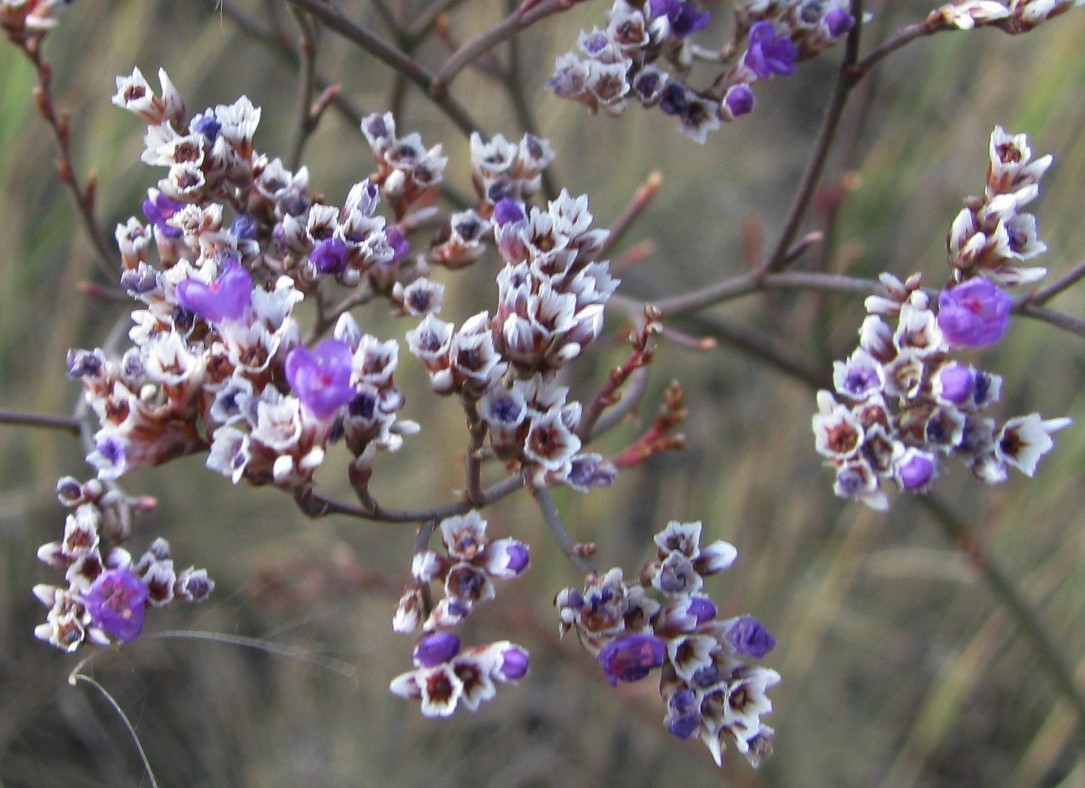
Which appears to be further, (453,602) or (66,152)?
(66,152)

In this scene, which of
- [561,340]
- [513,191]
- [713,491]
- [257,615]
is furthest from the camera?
Result: [713,491]

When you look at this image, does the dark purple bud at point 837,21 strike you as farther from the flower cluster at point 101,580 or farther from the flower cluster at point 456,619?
the flower cluster at point 101,580

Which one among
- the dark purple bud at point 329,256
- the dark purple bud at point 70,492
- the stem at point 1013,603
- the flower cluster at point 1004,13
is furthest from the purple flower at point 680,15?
the stem at point 1013,603

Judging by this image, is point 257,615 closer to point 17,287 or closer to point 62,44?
point 17,287

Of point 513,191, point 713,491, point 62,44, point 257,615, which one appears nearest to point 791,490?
point 713,491

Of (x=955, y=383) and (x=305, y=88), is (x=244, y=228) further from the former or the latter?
(x=955, y=383)

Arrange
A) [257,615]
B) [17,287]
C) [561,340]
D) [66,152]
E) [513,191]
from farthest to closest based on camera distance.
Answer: [257,615]
[17,287]
[66,152]
[513,191]
[561,340]
